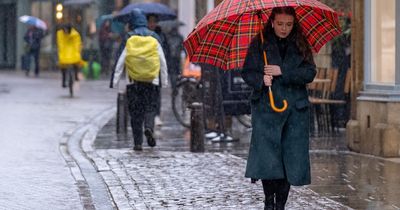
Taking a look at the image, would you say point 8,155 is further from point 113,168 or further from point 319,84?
point 319,84

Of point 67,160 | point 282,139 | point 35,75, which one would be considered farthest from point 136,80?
point 35,75

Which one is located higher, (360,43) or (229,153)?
(360,43)

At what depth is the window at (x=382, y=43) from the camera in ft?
46.0

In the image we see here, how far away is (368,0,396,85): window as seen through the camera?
1401 cm

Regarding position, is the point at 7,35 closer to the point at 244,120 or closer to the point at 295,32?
the point at 244,120

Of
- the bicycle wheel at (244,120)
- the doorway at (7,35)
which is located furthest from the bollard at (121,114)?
the doorway at (7,35)

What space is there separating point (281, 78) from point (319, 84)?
33.8ft

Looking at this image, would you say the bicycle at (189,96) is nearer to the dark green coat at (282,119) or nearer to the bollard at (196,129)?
the bollard at (196,129)

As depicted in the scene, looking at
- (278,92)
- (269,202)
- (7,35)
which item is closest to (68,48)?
(269,202)

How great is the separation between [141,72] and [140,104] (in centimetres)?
48

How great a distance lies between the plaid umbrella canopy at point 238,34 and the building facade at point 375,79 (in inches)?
181

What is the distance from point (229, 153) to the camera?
48.9 feet

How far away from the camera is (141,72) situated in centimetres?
1476

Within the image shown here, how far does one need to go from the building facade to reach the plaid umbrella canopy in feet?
15.1
